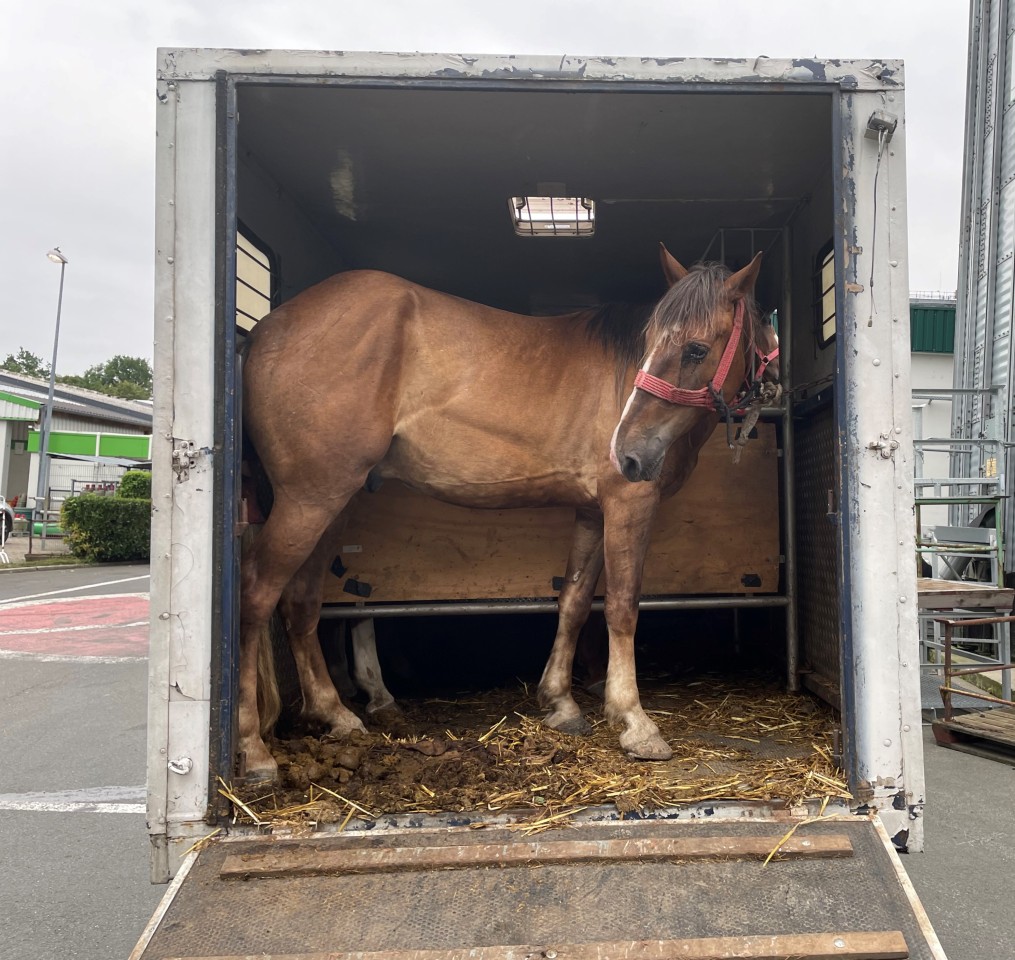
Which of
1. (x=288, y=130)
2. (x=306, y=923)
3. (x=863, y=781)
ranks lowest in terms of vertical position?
(x=306, y=923)

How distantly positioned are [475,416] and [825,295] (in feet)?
5.94

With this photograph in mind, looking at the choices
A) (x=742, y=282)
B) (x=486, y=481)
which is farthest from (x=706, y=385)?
(x=486, y=481)

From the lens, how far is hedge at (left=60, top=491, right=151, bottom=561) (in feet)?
57.7

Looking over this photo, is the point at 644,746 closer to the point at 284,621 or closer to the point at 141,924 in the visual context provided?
the point at 284,621

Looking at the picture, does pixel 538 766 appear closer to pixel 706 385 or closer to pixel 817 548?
pixel 706 385

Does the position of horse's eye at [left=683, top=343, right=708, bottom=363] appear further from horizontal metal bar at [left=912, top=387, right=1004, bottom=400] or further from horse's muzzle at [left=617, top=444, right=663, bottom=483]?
horizontal metal bar at [left=912, top=387, right=1004, bottom=400]

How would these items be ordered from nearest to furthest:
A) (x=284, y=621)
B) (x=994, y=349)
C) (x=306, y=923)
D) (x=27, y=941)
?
(x=306, y=923) < (x=27, y=941) < (x=284, y=621) < (x=994, y=349)

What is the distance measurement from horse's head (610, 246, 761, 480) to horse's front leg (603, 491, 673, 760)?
0.75ft

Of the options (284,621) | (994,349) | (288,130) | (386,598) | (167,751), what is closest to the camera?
(167,751)

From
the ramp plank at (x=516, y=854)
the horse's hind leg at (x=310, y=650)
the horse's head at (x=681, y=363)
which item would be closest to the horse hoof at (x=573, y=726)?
the horse's hind leg at (x=310, y=650)

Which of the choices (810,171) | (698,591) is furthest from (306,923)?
(810,171)

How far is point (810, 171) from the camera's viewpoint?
10.9 feet

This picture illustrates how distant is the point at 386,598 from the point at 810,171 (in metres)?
2.81

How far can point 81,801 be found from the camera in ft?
13.1
